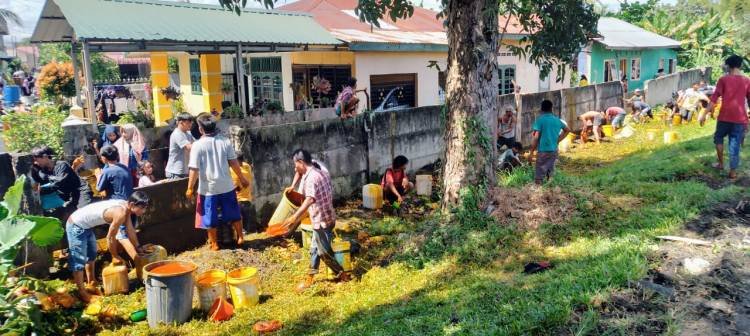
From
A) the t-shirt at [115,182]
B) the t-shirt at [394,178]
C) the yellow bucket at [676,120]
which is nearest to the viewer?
the t-shirt at [115,182]

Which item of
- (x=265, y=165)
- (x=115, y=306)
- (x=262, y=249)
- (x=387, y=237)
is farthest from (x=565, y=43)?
(x=115, y=306)

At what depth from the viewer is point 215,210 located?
7305 millimetres

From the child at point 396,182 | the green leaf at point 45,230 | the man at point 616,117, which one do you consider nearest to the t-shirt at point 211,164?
the green leaf at point 45,230

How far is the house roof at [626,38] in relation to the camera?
81.4 feet

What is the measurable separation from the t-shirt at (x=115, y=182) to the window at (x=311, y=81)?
841 centimetres

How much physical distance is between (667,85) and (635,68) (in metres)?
6.36

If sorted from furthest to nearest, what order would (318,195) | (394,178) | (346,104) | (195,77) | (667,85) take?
(667,85)
(195,77)
(346,104)
(394,178)
(318,195)

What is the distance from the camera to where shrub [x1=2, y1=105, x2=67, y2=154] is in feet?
32.7

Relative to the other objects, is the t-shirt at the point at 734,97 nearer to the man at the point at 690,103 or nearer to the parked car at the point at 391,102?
the parked car at the point at 391,102

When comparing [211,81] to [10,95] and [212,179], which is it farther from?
[212,179]

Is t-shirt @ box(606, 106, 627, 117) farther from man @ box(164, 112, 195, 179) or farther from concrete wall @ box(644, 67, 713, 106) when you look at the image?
man @ box(164, 112, 195, 179)

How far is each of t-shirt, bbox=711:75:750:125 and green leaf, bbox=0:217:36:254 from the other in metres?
8.93

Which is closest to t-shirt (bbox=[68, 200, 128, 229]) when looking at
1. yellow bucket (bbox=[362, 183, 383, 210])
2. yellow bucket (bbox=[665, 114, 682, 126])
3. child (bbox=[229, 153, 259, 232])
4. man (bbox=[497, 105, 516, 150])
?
child (bbox=[229, 153, 259, 232])

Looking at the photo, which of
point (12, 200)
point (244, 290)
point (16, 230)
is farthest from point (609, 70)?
point (16, 230)
